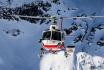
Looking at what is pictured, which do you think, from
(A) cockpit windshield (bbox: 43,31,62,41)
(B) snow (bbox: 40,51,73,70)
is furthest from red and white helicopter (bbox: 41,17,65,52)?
(B) snow (bbox: 40,51,73,70)

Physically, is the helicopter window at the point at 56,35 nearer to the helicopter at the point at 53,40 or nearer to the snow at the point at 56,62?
the helicopter at the point at 53,40

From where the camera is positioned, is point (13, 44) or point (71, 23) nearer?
point (13, 44)

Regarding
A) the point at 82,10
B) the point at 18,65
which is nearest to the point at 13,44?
the point at 18,65

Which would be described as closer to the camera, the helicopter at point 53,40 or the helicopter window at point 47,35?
the helicopter at point 53,40

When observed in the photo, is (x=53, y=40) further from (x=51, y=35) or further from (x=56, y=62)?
(x=56, y=62)

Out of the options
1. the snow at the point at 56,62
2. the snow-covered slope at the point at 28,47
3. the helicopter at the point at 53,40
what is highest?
Answer: the helicopter at the point at 53,40

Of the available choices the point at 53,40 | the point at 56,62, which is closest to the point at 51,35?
the point at 53,40

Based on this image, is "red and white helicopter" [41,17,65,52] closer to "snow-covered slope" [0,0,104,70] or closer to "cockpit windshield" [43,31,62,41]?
"cockpit windshield" [43,31,62,41]

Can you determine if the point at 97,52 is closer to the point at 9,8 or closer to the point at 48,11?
the point at 48,11

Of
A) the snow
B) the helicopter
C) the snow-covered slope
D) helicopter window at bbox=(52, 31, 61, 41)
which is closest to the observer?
the helicopter

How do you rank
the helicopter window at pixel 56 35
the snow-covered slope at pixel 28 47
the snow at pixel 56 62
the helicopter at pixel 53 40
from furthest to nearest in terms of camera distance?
1. the snow-covered slope at pixel 28 47
2. the snow at pixel 56 62
3. the helicopter window at pixel 56 35
4. the helicopter at pixel 53 40

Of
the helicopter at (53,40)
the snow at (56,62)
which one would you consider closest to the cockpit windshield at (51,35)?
the helicopter at (53,40)
